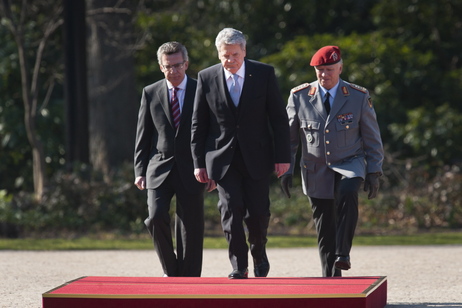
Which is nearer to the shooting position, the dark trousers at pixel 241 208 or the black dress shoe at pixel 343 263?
the dark trousers at pixel 241 208

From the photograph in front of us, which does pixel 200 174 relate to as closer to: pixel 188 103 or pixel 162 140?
pixel 162 140

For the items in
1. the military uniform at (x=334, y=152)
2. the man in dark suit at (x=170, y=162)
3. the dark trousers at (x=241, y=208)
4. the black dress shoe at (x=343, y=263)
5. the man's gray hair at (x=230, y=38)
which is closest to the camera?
the man's gray hair at (x=230, y=38)

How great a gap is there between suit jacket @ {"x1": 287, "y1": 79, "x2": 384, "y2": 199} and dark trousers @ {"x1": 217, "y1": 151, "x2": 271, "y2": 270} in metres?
0.39

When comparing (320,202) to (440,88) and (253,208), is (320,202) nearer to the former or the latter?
(253,208)

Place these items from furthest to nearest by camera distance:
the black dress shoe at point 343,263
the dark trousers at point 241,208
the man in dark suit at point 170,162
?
the man in dark suit at point 170,162
the black dress shoe at point 343,263
the dark trousers at point 241,208

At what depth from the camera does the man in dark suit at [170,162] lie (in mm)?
7145

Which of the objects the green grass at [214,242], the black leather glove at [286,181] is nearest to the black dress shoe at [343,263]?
the black leather glove at [286,181]

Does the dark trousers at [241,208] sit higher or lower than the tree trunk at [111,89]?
lower

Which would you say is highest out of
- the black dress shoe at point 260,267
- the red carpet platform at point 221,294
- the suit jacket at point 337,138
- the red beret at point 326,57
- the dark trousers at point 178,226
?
the red beret at point 326,57

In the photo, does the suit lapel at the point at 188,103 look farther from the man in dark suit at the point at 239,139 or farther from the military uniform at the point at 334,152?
the military uniform at the point at 334,152

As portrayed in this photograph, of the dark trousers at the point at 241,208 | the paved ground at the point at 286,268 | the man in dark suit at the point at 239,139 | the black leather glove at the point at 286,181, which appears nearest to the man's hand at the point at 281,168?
the man in dark suit at the point at 239,139

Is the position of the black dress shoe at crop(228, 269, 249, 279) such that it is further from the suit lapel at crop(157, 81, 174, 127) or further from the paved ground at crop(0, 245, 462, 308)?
the suit lapel at crop(157, 81, 174, 127)

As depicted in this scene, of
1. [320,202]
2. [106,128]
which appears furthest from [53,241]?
[320,202]

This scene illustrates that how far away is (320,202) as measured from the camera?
7.36 m
